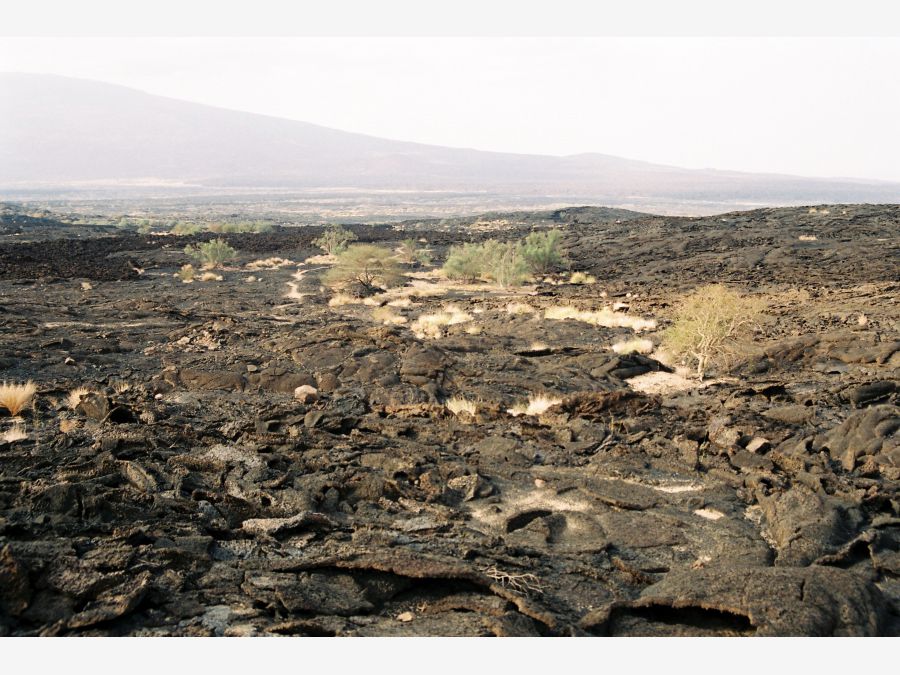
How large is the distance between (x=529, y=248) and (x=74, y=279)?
75.5 ft

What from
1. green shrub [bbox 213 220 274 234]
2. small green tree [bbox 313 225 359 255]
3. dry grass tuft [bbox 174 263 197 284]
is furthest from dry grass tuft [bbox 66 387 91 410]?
green shrub [bbox 213 220 274 234]

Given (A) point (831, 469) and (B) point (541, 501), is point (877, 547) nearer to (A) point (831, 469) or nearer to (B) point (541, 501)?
(A) point (831, 469)

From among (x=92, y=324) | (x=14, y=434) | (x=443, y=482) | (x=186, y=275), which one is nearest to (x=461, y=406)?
(x=443, y=482)

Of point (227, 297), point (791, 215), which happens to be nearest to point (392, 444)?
point (227, 297)

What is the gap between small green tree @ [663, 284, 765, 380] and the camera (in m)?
15.1

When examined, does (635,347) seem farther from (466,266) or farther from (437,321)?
(466,266)

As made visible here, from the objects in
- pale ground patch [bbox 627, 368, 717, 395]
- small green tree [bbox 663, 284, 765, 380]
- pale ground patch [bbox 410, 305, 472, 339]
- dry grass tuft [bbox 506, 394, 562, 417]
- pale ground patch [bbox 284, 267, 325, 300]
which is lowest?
pale ground patch [bbox 284, 267, 325, 300]

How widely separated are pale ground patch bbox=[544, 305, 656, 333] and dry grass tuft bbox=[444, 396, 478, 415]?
911 centimetres

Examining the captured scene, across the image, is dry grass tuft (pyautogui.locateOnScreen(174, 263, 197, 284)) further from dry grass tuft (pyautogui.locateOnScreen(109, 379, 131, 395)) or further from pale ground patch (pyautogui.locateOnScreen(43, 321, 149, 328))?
dry grass tuft (pyautogui.locateOnScreen(109, 379, 131, 395))

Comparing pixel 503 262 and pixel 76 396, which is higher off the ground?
pixel 503 262

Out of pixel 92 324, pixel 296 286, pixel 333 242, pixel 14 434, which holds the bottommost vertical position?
pixel 296 286

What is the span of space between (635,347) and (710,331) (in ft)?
8.54

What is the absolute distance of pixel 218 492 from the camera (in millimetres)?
7418

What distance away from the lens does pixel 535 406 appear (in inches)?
478
